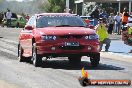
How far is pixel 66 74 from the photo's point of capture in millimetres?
14102

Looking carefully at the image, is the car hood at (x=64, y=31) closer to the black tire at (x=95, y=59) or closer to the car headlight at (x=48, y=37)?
the car headlight at (x=48, y=37)

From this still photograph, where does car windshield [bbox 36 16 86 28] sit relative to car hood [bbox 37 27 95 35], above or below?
above

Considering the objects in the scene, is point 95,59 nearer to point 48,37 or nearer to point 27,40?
point 48,37

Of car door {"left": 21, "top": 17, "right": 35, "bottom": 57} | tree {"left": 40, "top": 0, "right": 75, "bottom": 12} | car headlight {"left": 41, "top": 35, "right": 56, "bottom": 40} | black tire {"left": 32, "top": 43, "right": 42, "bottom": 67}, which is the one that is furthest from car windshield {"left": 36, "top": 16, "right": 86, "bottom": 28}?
tree {"left": 40, "top": 0, "right": 75, "bottom": 12}

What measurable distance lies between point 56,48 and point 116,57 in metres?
5.64

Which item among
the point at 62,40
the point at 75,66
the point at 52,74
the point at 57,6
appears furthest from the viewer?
the point at 57,6

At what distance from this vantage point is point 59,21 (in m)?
17.0

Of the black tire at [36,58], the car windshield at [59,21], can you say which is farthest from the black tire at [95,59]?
the black tire at [36,58]

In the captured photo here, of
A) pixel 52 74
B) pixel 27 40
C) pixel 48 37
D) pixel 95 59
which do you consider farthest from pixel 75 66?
pixel 52 74

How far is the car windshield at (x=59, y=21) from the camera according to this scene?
16891 mm

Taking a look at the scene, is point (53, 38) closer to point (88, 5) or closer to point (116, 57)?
point (116, 57)

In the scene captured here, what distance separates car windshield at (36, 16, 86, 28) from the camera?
55.4 ft

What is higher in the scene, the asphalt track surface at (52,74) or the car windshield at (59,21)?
the car windshield at (59,21)

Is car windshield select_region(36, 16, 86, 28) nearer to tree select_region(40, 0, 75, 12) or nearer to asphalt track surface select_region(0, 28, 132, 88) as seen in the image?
asphalt track surface select_region(0, 28, 132, 88)
